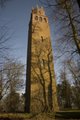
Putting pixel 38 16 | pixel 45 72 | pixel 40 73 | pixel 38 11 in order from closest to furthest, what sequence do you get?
1. pixel 40 73
2. pixel 45 72
3. pixel 38 16
4. pixel 38 11

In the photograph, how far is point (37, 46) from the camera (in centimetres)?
3125

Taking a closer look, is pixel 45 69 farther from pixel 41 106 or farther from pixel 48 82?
pixel 41 106

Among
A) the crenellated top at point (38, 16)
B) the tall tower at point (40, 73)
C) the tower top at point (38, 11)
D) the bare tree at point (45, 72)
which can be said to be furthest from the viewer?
the tower top at point (38, 11)

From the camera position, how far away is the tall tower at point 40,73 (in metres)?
27.8

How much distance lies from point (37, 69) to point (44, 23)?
9.06m

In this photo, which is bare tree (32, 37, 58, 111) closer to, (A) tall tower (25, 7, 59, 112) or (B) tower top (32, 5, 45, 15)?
(A) tall tower (25, 7, 59, 112)

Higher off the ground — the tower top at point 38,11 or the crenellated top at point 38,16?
the tower top at point 38,11

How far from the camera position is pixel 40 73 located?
29.6m

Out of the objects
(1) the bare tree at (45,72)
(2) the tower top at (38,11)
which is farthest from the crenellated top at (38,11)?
(1) the bare tree at (45,72)

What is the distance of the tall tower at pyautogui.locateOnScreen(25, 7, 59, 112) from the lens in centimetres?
2780

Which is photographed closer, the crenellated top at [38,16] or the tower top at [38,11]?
the crenellated top at [38,16]

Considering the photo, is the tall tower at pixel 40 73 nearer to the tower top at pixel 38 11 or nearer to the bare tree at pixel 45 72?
the bare tree at pixel 45 72

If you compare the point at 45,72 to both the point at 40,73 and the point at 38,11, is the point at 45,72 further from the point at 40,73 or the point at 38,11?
the point at 38,11

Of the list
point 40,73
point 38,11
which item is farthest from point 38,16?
point 40,73
